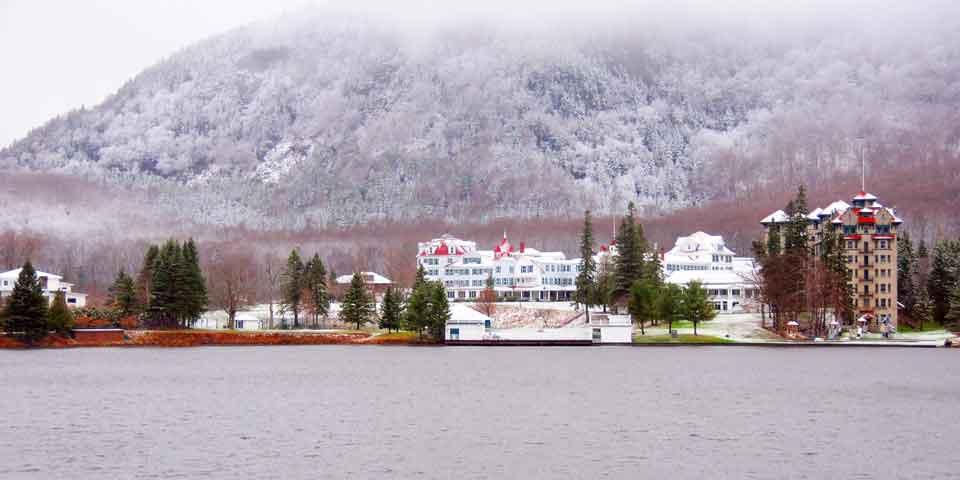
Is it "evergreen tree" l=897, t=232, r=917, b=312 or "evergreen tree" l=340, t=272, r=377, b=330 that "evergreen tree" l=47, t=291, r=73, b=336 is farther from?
"evergreen tree" l=897, t=232, r=917, b=312

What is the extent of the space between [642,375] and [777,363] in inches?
660

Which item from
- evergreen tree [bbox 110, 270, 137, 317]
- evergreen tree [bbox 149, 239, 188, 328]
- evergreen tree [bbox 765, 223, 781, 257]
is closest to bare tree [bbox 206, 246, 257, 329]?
evergreen tree [bbox 149, 239, 188, 328]

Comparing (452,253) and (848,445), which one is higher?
(452,253)

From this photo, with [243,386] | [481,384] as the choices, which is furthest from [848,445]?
[243,386]

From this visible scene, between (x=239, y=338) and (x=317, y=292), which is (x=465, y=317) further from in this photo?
(x=239, y=338)

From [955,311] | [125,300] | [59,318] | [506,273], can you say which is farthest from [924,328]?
[59,318]

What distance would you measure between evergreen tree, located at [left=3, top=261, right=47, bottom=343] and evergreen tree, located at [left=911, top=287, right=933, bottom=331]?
92.1 metres

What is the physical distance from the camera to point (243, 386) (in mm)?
70875

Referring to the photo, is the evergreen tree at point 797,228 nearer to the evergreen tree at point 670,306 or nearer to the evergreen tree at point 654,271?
the evergreen tree at point 654,271

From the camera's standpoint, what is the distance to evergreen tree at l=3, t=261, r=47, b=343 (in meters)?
107

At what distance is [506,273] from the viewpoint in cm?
16712

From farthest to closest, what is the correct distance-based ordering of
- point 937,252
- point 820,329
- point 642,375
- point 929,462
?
point 937,252 < point 820,329 < point 642,375 < point 929,462

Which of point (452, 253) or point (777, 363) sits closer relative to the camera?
point (777, 363)

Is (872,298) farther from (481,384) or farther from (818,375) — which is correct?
(481,384)
